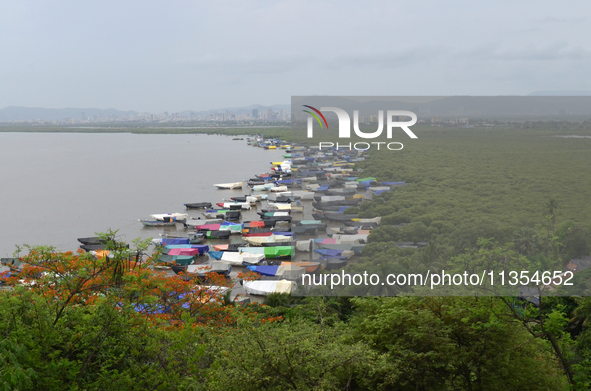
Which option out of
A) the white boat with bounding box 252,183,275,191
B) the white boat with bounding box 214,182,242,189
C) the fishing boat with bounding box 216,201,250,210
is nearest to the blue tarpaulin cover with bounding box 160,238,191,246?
the fishing boat with bounding box 216,201,250,210

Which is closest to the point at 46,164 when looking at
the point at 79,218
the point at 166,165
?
the point at 166,165

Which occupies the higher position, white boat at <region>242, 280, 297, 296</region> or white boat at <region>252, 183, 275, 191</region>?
white boat at <region>252, 183, 275, 191</region>

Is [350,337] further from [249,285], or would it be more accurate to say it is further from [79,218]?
[79,218]

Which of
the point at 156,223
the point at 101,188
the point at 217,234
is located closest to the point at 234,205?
the point at 156,223

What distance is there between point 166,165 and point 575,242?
5829cm

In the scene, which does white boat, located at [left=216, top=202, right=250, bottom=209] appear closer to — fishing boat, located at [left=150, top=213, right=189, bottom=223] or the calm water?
the calm water

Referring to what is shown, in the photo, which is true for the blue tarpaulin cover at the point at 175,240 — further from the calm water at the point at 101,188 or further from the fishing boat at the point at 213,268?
the fishing boat at the point at 213,268

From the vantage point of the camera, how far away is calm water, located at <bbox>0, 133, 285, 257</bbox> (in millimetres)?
30484

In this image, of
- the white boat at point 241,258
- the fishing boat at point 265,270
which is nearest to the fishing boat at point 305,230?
the fishing boat at point 265,270

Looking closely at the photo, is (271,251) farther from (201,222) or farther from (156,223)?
(156,223)

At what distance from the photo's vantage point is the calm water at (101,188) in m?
30.5

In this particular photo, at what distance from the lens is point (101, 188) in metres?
45.1

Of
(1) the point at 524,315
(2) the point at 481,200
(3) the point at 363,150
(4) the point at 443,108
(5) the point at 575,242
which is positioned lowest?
(1) the point at 524,315

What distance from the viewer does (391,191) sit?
8719mm
